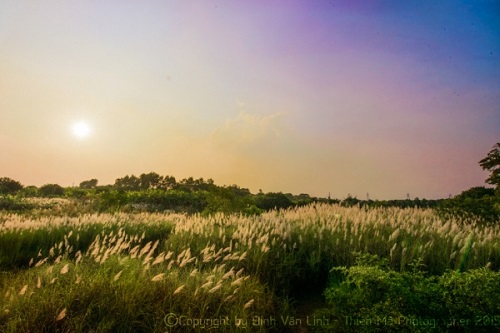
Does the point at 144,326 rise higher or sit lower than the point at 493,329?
lower

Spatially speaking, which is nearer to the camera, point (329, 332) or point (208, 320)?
point (208, 320)

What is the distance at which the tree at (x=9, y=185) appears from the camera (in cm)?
5304

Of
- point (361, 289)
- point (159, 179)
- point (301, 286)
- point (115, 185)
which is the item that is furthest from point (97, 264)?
point (115, 185)

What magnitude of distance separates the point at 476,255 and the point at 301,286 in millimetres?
3101

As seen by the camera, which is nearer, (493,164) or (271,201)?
(493,164)

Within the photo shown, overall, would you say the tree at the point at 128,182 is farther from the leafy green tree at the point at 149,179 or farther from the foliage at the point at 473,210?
the foliage at the point at 473,210

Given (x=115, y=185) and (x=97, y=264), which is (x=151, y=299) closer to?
(x=97, y=264)

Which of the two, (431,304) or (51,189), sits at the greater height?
(51,189)

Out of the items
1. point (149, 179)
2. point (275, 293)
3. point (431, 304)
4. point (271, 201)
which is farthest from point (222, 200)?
point (149, 179)

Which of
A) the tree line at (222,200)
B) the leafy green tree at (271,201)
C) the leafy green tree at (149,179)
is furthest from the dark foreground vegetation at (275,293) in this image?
the leafy green tree at (149,179)

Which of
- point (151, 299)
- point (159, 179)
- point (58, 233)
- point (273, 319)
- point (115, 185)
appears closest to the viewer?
point (151, 299)

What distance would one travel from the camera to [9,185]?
178 ft

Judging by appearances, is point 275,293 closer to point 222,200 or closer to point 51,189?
point 222,200

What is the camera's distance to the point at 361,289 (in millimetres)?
4129
